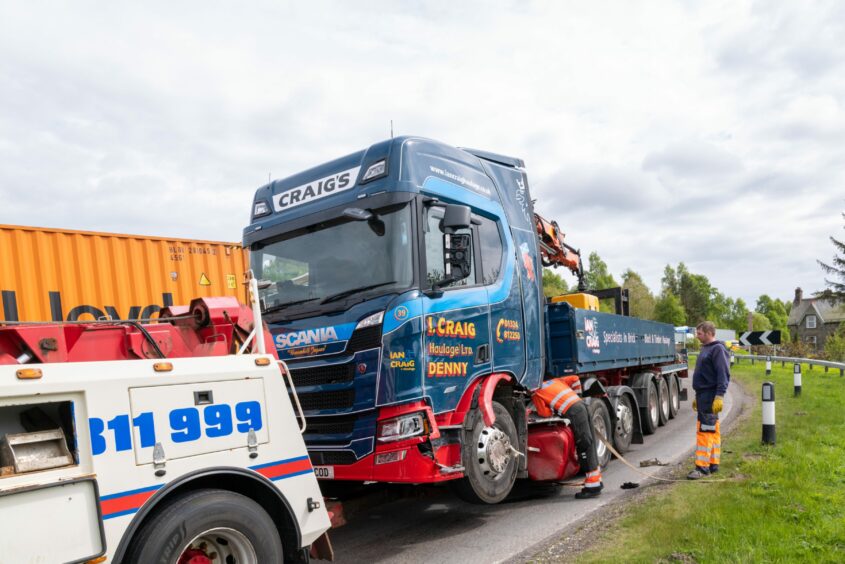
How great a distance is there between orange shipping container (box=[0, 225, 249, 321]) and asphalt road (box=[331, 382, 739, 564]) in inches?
125

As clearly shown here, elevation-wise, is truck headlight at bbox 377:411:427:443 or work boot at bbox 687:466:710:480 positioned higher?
truck headlight at bbox 377:411:427:443

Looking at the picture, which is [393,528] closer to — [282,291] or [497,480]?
[497,480]

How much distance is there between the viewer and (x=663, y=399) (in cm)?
1173

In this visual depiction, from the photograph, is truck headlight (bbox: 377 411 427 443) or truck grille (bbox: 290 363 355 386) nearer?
truck headlight (bbox: 377 411 427 443)

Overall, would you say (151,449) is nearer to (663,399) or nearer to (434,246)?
(434,246)

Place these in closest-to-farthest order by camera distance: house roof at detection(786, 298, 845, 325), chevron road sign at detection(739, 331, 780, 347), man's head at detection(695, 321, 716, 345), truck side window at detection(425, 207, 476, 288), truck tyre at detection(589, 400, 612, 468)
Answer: truck side window at detection(425, 207, 476, 288) → man's head at detection(695, 321, 716, 345) → truck tyre at detection(589, 400, 612, 468) → chevron road sign at detection(739, 331, 780, 347) → house roof at detection(786, 298, 845, 325)

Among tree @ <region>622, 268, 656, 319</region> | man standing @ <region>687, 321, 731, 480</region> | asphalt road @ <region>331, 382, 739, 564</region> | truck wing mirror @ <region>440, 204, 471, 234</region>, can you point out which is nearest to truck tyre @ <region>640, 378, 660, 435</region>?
asphalt road @ <region>331, 382, 739, 564</region>

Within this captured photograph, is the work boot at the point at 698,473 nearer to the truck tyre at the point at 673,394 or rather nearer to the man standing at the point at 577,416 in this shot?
the man standing at the point at 577,416

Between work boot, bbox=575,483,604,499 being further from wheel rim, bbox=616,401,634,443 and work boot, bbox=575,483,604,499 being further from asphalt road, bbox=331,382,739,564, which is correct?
wheel rim, bbox=616,401,634,443

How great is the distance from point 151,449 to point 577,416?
453 cm

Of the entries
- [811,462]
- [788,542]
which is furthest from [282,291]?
[811,462]

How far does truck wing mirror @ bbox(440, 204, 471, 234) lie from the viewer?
16.8 feet

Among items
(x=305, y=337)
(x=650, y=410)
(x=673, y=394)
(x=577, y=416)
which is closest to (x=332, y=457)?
(x=305, y=337)

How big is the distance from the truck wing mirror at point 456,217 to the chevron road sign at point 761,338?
54.5ft
